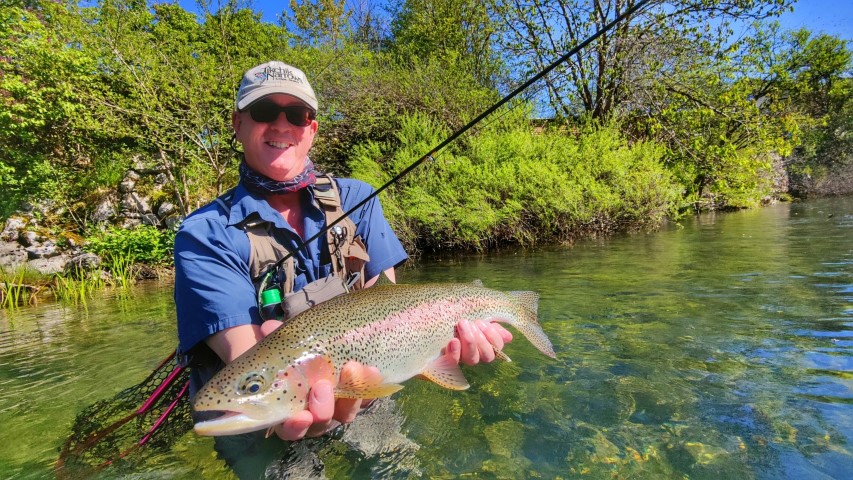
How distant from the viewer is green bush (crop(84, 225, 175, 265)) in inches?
604

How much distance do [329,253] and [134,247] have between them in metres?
15.8

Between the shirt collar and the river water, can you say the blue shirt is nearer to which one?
the shirt collar

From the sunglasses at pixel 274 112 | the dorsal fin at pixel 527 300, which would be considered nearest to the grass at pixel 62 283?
the sunglasses at pixel 274 112

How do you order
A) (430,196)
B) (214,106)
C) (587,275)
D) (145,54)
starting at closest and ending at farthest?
1. (587,275)
2. (430,196)
3. (145,54)
4. (214,106)

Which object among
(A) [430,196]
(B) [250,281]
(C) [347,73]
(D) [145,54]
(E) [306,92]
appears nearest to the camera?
(B) [250,281]

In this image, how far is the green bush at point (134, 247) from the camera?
15.3m

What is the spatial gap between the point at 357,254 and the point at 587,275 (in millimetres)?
6589

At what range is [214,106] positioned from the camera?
1673 centimetres

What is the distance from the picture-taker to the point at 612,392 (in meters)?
3.64

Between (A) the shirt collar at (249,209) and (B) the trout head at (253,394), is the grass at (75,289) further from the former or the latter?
(B) the trout head at (253,394)

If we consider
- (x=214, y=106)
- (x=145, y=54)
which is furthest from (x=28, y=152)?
(x=214, y=106)

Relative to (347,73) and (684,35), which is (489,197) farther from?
(684,35)

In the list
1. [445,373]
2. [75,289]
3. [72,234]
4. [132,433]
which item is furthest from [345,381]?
[72,234]

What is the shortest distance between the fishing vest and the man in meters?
0.03
